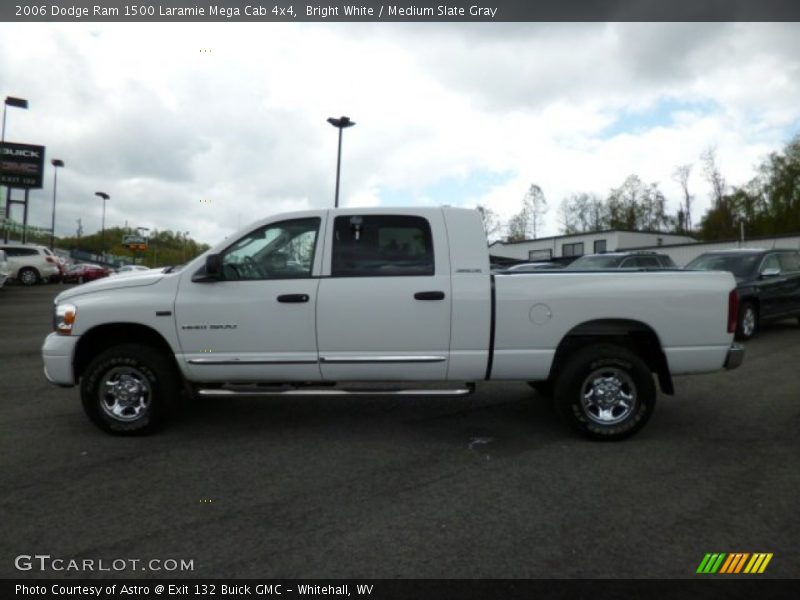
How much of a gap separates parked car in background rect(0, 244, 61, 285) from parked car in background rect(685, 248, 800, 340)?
27.4 m

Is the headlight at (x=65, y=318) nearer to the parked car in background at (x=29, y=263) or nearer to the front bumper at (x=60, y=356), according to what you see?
the front bumper at (x=60, y=356)

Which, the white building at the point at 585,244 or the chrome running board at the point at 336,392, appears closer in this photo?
the chrome running board at the point at 336,392

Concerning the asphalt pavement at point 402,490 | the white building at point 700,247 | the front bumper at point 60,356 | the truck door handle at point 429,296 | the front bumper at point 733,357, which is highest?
the white building at point 700,247

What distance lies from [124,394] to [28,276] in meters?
26.3

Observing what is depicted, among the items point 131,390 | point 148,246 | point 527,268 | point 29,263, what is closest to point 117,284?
point 131,390

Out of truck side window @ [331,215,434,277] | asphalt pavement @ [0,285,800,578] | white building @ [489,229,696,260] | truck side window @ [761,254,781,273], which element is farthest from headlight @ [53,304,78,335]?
white building @ [489,229,696,260]

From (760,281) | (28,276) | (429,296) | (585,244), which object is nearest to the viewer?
(429,296)

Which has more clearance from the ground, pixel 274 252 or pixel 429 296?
pixel 274 252

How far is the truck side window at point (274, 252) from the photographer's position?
15.3 feet

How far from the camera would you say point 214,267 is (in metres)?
4.50

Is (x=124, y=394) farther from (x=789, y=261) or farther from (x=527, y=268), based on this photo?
(x=789, y=261)

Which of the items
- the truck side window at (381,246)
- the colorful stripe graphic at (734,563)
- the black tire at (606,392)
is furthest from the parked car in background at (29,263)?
the colorful stripe graphic at (734,563)

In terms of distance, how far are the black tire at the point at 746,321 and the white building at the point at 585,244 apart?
2349 cm

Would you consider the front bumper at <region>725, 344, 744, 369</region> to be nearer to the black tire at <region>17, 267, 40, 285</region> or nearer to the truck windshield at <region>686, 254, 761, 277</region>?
the truck windshield at <region>686, 254, 761, 277</region>
